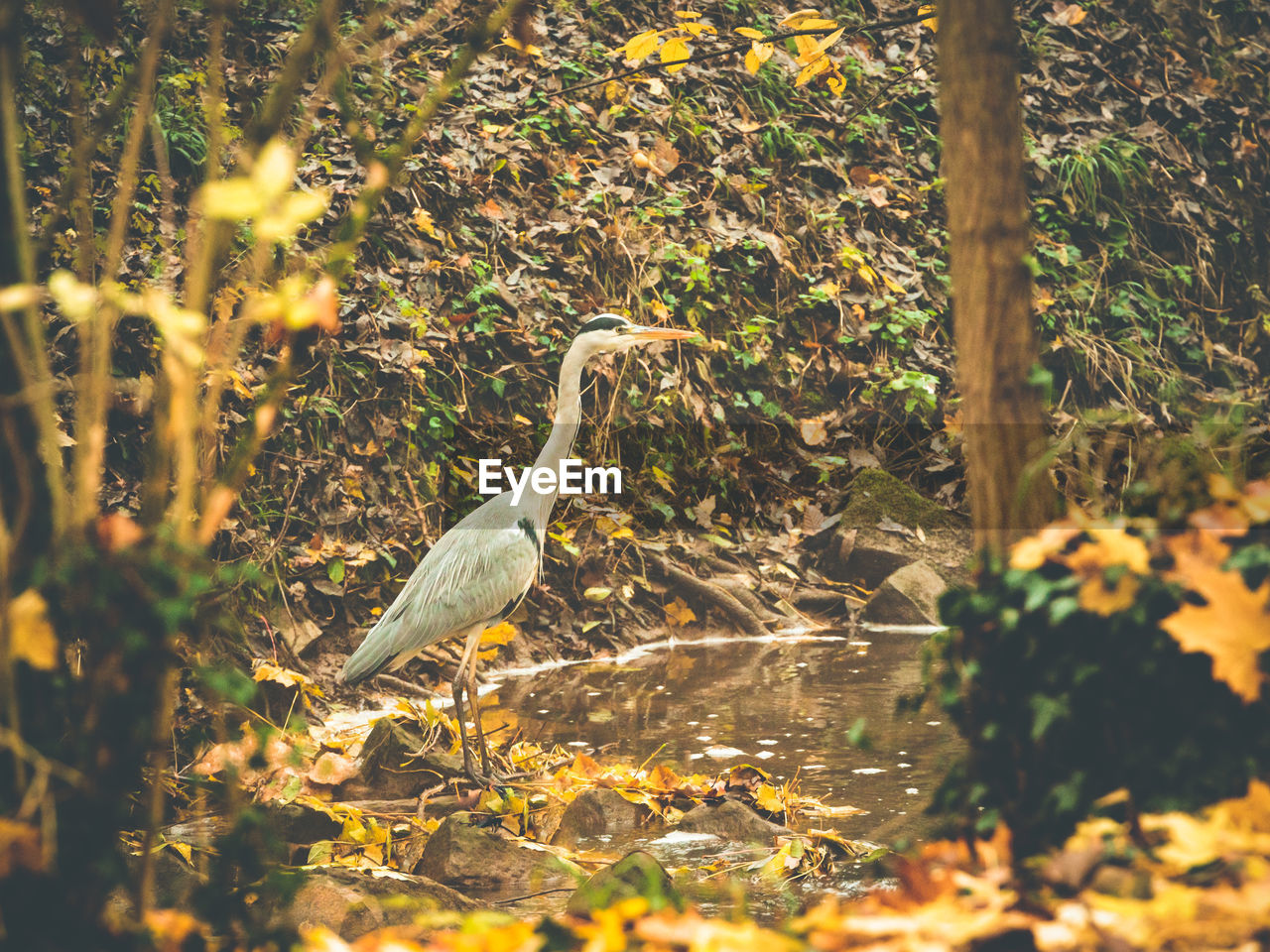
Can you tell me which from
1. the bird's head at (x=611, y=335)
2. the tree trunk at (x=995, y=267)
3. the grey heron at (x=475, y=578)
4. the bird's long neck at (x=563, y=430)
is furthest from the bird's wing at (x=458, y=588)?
the tree trunk at (x=995, y=267)

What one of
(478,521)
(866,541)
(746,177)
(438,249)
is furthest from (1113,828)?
(746,177)

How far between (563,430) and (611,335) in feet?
1.70

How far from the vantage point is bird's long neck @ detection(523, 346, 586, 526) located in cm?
441

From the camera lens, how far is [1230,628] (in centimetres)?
109

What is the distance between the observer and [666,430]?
21.5 ft

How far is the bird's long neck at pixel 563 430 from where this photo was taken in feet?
14.5

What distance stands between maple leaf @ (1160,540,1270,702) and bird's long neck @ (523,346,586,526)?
11.2 feet

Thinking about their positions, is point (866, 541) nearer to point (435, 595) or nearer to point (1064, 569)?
point (435, 595)

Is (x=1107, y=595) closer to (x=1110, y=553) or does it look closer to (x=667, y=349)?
(x=1110, y=553)

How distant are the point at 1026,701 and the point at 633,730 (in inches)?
117

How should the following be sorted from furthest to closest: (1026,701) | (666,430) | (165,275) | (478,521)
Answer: (666,430)
(165,275)
(478,521)
(1026,701)

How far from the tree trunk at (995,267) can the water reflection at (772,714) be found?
1.71m

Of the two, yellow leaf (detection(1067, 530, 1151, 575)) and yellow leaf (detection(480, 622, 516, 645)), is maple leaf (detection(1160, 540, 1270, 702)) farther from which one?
yellow leaf (detection(480, 622, 516, 645))

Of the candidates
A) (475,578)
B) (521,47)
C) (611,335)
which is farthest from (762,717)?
(521,47)
